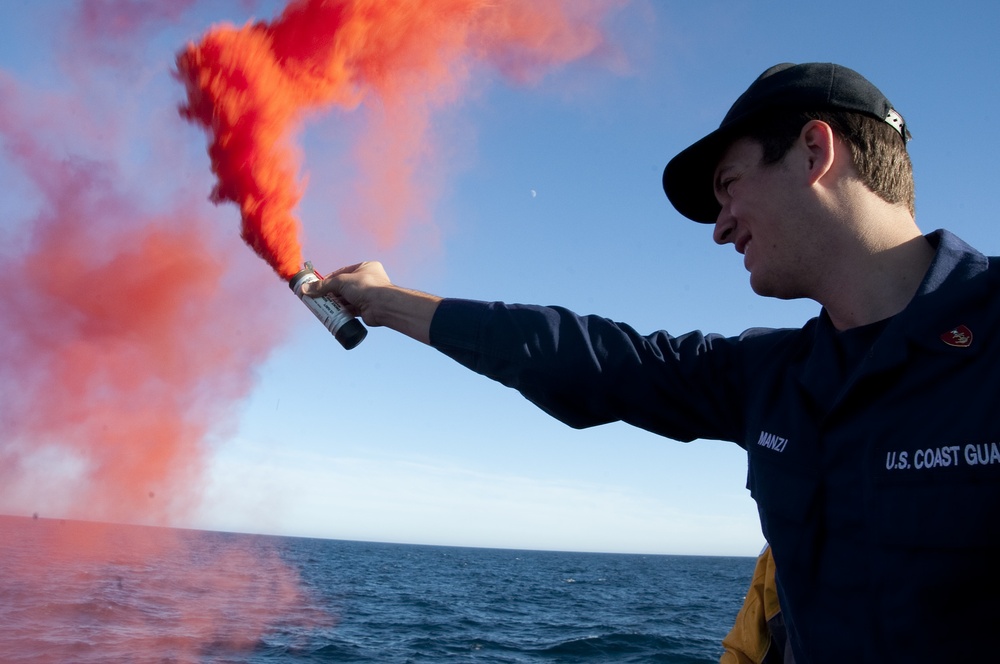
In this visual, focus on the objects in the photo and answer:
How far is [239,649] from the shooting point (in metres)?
22.9

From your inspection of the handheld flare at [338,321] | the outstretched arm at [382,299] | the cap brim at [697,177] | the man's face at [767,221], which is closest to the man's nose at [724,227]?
the man's face at [767,221]

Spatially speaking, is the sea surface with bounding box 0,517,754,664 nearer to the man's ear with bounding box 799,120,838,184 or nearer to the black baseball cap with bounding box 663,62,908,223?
the black baseball cap with bounding box 663,62,908,223

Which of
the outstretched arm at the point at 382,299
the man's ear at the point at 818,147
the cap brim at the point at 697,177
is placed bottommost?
the outstretched arm at the point at 382,299

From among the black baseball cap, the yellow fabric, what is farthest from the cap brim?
the yellow fabric

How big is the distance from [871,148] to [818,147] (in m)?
0.15

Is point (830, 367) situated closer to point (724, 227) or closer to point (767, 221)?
point (767, 221)

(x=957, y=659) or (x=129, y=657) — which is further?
(x=129, y=657)

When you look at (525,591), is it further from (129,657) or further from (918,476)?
(918,476)

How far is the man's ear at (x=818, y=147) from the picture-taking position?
2055 millimetres

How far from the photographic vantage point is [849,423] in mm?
1779

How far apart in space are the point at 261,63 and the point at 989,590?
14.7ft

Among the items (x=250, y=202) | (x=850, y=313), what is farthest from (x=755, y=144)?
(x=250, y=202)

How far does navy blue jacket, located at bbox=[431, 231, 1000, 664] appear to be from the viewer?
1.47m

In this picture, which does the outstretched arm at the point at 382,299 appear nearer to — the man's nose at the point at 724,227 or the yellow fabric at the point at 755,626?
the man's nose at the point at 724,227
